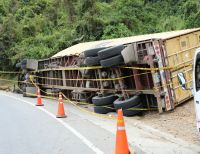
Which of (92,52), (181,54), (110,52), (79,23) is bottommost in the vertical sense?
(181,54)

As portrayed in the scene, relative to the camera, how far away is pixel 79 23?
3159 cm

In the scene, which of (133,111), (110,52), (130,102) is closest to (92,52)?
(110,52)

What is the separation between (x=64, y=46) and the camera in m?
31.7

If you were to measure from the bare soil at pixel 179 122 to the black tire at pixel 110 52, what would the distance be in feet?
7.89

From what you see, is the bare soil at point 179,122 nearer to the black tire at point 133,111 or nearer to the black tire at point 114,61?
the black tire at point 133,111

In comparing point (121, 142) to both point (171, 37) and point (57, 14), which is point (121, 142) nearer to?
point (171, 37)

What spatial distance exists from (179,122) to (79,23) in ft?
67.6

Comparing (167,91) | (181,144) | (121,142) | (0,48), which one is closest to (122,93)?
(167,91)

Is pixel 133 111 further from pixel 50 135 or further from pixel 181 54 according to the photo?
pixel 50 135

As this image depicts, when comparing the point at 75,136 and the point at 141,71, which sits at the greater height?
the point at 141,71

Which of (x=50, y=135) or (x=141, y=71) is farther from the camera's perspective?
(x=141, y=71)

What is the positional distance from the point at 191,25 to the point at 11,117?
766 inches

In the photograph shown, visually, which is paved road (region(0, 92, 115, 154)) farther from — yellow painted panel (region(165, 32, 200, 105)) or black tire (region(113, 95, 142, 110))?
yellow painted panel (region(165, 32, 200, 105))

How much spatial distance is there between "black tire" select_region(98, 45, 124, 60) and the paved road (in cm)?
235
